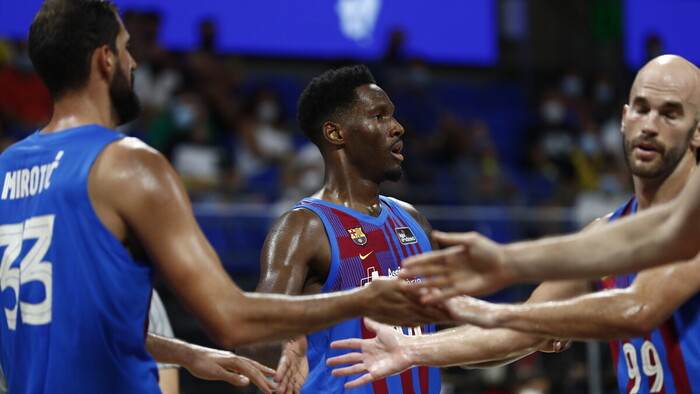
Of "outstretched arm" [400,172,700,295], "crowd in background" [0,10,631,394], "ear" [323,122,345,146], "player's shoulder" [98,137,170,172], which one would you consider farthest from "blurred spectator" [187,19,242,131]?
"outstretched arm" [400,172,700,295]

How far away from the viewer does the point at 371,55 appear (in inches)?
617

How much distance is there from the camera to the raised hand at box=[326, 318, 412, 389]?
4.32 m

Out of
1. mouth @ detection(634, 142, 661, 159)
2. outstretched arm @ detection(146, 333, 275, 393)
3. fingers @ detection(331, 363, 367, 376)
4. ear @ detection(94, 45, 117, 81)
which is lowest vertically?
fingers @ detection(331, 363, 367, 376)

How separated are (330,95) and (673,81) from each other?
203 cm

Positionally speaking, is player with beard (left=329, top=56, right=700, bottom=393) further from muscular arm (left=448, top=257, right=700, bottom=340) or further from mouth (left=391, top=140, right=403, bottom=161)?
mouth (left=391, top=140, right=403, bottom=161)

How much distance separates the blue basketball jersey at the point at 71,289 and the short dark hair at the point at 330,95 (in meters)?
2.31

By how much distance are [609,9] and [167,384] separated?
1527 cm

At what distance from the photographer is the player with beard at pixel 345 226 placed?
4.92m

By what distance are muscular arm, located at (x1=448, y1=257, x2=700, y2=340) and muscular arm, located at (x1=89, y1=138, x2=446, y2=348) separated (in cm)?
107

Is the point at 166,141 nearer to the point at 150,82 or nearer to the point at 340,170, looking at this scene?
the point at 150,82

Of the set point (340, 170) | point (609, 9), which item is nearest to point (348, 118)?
point (340, 170)

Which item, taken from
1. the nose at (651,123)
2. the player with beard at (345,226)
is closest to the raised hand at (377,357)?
the player with beard at (345,226)

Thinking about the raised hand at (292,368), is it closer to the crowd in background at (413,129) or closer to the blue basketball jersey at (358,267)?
the blue basketball jersey at (358,267)

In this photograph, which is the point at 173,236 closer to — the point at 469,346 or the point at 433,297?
the point at 433,297
